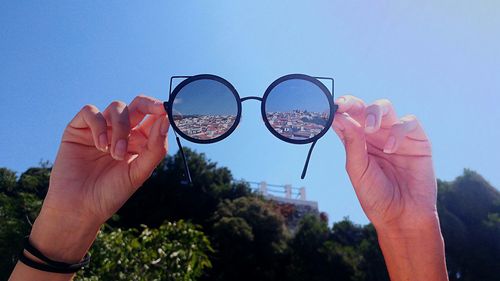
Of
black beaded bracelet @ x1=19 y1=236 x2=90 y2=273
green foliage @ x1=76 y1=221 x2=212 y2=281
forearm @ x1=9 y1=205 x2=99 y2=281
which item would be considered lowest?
green foliage @ x1=76 y1=221 x2=212 y2=281

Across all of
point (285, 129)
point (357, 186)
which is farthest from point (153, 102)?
point (357, 186)

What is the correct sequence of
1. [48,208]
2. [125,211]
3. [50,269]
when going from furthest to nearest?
1. [125,211]
2. [48,208]
3. [50,269]

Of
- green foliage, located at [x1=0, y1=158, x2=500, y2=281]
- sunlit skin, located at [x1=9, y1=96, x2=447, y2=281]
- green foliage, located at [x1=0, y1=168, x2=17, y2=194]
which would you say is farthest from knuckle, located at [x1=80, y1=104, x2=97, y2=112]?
green foliage, located at [x1=0, y1=168, x2=17, y2=194]

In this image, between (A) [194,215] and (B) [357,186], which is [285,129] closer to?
(B) [357,186]

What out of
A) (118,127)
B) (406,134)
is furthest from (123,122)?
(406,134)

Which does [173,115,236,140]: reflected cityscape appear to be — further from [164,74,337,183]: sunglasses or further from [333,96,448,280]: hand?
[333,96,448,280]: hand

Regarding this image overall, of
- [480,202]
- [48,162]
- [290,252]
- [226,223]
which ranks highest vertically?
[48,162]

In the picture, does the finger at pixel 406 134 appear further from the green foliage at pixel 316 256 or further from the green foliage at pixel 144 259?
the green foliage at pixel 316 256
